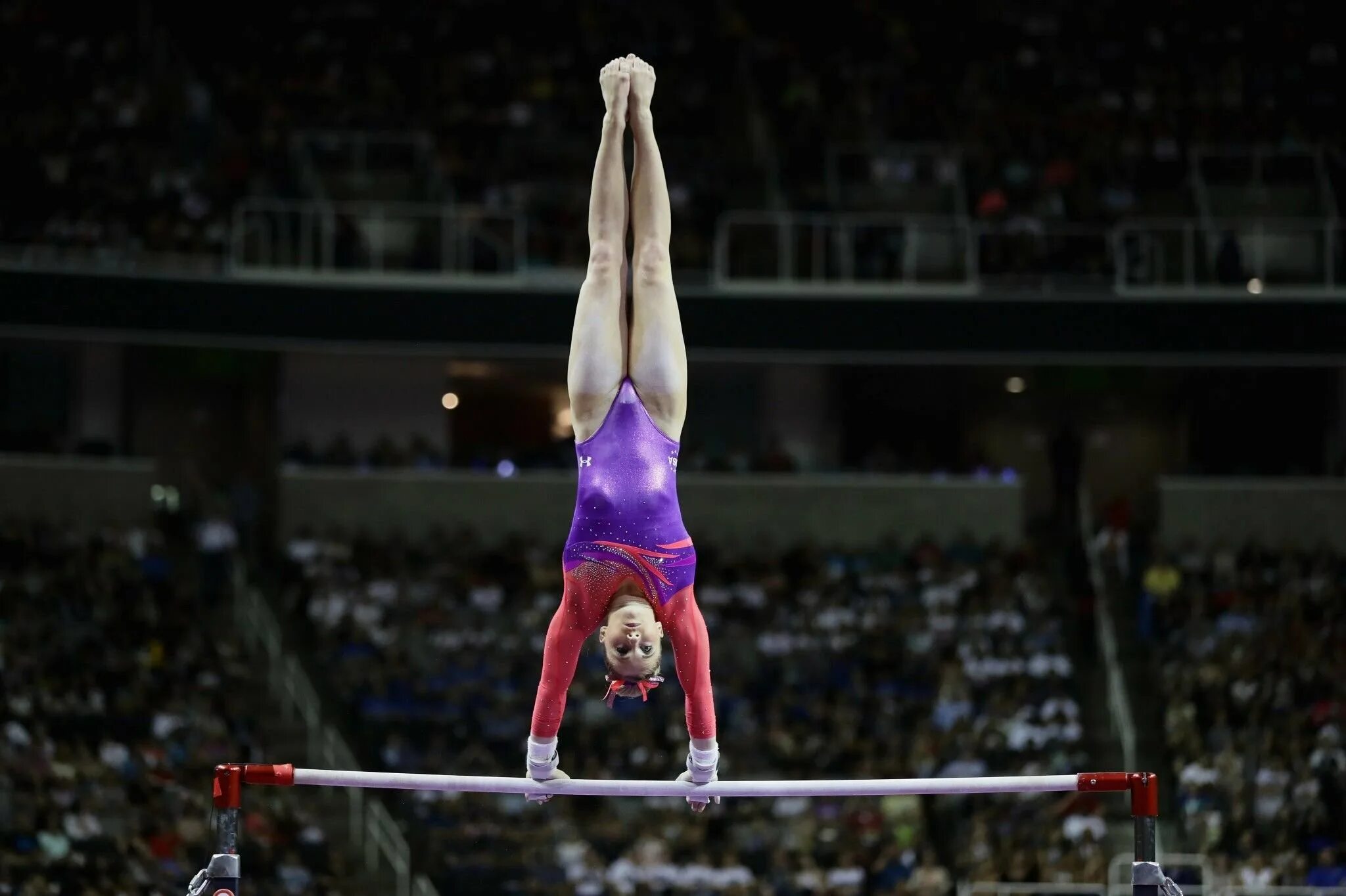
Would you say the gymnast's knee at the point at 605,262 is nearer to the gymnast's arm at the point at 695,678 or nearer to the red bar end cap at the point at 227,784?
the gymnast's arm at the point at 695,678

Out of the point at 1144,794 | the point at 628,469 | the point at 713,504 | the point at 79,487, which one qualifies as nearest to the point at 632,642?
the point at 628,469

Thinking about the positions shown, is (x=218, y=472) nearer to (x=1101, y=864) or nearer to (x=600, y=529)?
(x=1101, y=864)

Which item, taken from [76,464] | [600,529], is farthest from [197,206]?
[600,529]

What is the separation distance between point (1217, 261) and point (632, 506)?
1494cm

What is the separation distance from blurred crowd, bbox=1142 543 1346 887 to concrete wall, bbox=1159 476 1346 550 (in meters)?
1.00

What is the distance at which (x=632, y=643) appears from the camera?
8656mm

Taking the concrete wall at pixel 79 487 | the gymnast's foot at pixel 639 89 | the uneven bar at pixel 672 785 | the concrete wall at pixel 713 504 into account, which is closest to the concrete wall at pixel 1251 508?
the concrete wall at pixel 713 504

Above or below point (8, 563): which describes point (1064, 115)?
above

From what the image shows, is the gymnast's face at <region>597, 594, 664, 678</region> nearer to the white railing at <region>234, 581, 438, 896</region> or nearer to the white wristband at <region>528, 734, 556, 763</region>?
the white wristband at <region>528, 734, 556, 763</region>

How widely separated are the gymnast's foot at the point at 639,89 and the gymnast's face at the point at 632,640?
94.1 inches

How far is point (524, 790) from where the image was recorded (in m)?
8.98

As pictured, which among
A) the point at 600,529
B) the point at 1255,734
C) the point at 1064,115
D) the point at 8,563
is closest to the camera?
the point at 600,529

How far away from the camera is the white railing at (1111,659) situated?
66.8ft

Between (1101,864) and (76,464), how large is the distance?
45.2 feet
